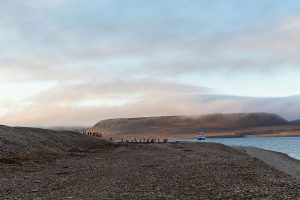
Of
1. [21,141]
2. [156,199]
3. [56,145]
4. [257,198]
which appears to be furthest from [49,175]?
[56,145]

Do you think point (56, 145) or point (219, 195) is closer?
point (219, 195)

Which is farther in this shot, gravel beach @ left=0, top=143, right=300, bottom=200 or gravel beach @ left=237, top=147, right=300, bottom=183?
gravel beach @ left=237, top=147, right=300, bottom=183

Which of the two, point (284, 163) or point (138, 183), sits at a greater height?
point (138, 183)

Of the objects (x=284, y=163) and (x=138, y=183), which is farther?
(x=284, y=163)

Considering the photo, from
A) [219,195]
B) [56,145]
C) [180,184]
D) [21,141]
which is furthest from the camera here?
[56,145]

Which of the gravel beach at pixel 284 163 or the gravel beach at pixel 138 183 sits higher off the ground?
the gravel beach at pixel 138 183

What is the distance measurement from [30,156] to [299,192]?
26.1 m

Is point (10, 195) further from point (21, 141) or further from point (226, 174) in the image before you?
point (21, 141)

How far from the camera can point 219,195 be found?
19.0 metres

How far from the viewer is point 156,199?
58.9 feet

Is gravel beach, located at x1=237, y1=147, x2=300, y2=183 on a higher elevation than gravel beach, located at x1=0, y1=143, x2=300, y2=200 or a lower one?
lower

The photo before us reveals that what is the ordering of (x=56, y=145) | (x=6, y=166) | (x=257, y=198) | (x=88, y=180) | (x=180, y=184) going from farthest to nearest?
Result: (x=56, y=145), (x=6, y=166), (x=88, y=180), (x=180, y=184), (x=257, y=198)

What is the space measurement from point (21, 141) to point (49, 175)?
64.5ft

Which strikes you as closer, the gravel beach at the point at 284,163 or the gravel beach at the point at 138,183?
the gravel beach at the point at 138,183
